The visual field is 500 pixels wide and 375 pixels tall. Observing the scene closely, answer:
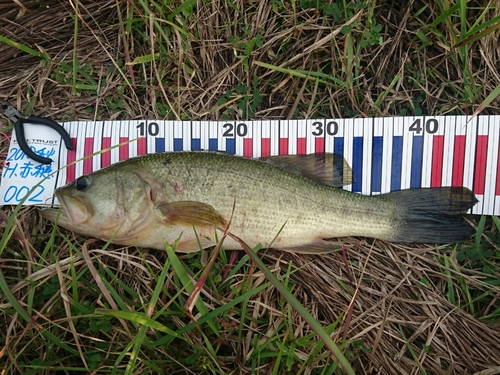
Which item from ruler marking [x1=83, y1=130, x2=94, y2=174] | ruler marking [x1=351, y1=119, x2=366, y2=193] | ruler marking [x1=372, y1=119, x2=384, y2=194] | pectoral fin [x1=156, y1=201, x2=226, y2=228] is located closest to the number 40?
ruler marking [x1=372, y1=119, x2=384, y2=194]

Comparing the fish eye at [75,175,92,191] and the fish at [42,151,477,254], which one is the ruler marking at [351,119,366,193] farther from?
the fish eye at [75,175,92,191]

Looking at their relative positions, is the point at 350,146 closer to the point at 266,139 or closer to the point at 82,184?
the point at 266,139

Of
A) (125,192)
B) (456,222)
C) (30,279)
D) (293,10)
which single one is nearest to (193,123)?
(125,192)

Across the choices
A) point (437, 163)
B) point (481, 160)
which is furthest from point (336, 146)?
point (481, 160)

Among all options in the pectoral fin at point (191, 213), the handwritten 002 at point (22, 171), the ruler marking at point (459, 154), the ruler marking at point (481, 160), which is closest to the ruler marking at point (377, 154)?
the ruler marking at point (459, 154)

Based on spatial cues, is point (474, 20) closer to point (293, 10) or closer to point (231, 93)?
point (293, 10)

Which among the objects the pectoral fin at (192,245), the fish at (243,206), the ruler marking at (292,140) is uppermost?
the ruler marking at (292,140)

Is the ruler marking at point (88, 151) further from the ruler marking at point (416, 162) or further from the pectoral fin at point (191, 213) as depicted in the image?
the ruler marking at point (416, 162)
